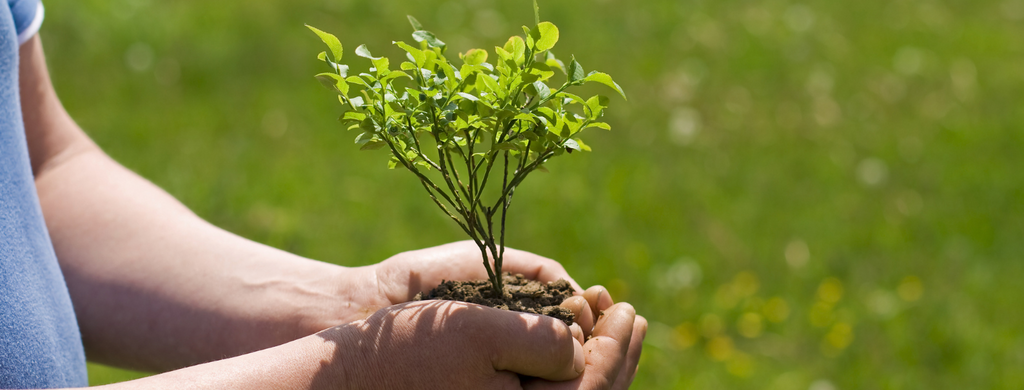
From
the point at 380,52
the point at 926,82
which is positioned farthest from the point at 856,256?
the point at 380,52

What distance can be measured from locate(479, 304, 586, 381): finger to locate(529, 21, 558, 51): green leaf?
0.43 m

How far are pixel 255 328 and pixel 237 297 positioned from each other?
74mm

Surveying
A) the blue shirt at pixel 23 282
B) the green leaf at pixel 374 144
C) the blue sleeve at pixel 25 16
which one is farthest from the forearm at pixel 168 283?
the green leaf at pixel 374 144

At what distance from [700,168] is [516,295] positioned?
279cm

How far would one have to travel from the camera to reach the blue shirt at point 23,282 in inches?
51.7

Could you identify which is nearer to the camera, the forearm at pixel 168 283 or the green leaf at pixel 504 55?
the green leaf at pixel 504 55

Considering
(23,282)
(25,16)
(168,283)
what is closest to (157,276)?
(168,283)

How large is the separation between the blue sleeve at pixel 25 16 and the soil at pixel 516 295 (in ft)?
3.22

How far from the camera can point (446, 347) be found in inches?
49.6

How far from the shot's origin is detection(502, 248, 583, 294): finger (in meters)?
1.66

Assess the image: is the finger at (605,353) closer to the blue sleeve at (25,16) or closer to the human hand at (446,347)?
the human hand at (446,347)

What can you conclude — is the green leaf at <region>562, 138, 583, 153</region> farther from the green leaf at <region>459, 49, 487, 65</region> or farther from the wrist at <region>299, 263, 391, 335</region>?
the wrist at <region>299, 263, 391, 335</region>

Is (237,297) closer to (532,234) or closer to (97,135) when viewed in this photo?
(532,234)

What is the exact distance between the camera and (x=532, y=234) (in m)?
3.57
